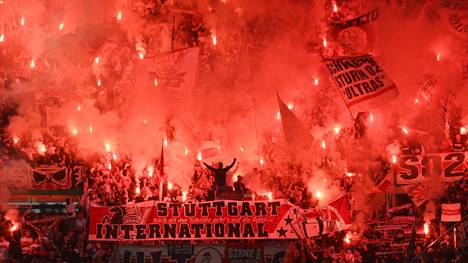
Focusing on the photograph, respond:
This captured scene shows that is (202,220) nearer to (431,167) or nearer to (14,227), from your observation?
(14,227)

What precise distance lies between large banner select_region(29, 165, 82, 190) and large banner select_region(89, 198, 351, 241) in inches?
46.5

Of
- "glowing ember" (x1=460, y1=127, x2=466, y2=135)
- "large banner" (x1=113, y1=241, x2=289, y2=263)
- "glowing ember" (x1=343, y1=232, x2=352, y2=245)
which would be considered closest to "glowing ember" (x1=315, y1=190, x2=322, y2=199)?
"glowing ember" (x1=343, y1=232, x2=352, y2=245)

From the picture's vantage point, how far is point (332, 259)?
10.4 meters

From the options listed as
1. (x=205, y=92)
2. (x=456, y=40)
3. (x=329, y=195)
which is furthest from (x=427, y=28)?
(x=205, y=92)

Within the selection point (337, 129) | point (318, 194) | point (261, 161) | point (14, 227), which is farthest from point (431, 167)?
point (14, 227)

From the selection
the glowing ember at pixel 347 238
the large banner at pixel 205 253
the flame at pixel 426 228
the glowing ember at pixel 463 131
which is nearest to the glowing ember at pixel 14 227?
the large banner at pixel 205 253

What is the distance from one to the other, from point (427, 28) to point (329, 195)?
4133mm

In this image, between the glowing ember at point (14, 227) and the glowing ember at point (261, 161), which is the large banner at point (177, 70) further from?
the glowing ember at point (14, 227)

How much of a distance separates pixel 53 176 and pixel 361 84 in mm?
6023

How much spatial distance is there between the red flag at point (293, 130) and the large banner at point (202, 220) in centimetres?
171

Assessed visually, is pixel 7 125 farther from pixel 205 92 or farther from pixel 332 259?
pixel 332 259

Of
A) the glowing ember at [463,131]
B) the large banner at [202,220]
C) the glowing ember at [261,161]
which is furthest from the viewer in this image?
the glowing ember at [261,161]

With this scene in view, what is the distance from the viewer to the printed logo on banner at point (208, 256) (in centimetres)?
966

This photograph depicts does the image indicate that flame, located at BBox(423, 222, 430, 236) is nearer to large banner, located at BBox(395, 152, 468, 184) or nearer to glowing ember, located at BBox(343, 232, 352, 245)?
large banner, located at BBox(395, 152, 468, 184)
